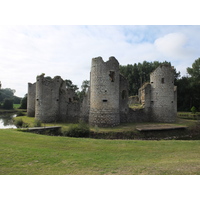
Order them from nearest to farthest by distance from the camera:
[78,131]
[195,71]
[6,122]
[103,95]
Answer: [78,131] < [103,95] < [6,122] < [195,71]

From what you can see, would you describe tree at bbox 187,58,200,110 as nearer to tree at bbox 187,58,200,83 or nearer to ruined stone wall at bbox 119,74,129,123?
tree at bbox 187,58,200,83

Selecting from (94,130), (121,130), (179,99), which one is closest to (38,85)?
(94,130)

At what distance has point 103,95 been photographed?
18328 mm

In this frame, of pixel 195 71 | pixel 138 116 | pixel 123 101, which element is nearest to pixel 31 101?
pixel 123 101

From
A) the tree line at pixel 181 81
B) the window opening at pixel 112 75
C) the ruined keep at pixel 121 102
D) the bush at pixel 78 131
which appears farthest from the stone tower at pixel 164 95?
the tree line at pixel 181 81

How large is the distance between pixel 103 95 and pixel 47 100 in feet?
28.4

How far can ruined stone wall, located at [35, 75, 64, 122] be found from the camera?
859 inches

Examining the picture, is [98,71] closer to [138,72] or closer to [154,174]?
[154,174]

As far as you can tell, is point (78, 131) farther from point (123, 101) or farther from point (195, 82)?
point (195, 82)

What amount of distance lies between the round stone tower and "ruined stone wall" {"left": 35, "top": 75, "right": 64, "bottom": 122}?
6.54 m

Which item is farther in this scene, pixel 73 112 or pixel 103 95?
pixel 73 112

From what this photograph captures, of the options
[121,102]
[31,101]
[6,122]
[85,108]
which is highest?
[31,101]

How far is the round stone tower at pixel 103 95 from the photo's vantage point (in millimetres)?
18266

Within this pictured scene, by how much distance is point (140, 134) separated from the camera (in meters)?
16.5
